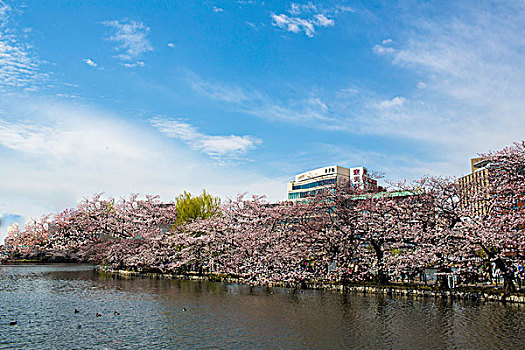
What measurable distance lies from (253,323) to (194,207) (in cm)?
3190

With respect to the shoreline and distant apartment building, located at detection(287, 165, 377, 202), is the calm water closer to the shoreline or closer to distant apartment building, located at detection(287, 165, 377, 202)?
the shoreline

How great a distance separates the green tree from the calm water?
2233cm

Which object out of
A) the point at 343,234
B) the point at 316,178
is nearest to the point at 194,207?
the point at 343,234

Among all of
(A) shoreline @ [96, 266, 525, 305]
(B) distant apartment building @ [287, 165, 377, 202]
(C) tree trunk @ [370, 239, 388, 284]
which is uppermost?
(B) distant apartment building @ [287, 165, 377, 202]

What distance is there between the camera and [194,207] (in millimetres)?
46719

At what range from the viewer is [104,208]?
Answer: 4997cm

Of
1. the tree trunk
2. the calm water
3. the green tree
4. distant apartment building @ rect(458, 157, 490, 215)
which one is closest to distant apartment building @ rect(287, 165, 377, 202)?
the green tree

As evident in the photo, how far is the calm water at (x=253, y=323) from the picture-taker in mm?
12773

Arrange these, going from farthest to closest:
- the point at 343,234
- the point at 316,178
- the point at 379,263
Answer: the point at 316,178, the point at 343,234, the point at 379,263

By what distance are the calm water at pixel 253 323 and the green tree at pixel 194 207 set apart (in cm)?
2233

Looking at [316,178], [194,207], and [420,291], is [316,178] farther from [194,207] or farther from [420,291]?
[420,291]

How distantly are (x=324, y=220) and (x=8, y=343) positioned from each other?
846 inches

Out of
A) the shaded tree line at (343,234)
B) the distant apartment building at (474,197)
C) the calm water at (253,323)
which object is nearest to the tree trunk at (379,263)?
the shaded tree line at (343,234)

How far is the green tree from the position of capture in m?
46.4
